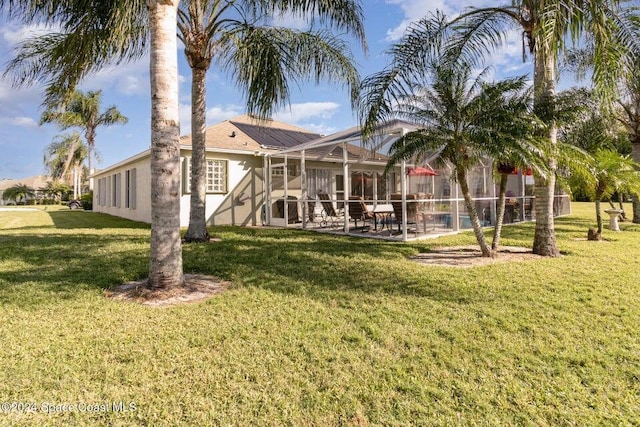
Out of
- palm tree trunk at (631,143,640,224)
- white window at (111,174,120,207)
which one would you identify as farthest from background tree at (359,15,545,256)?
white window at (111,174,120,207)

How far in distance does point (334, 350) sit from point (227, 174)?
1212 centimetres

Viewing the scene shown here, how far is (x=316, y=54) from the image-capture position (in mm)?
8883

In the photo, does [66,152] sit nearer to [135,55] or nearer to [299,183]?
[299,183]

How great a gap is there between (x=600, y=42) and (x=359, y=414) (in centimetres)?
655

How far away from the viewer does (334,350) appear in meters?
3.28

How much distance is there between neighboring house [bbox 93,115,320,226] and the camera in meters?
14.0

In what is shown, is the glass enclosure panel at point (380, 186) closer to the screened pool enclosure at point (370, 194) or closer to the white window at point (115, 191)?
the screened pool enclosure at point (370, 194)

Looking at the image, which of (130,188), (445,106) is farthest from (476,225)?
(130,188)

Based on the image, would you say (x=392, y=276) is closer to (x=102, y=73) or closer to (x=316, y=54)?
(x=316, y=54)

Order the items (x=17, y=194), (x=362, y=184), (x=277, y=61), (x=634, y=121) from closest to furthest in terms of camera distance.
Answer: (x=277, y=61) < (x=634, y=121) < (x=362, y=184) < (x=17, y=194)

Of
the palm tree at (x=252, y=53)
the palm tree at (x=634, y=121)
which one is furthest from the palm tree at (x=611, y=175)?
the palm tree at (x=252, y=53)

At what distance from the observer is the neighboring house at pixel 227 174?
14.0 meters

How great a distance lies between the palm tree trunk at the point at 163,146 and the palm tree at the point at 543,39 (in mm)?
4626

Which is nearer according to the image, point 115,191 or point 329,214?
point 329,214
